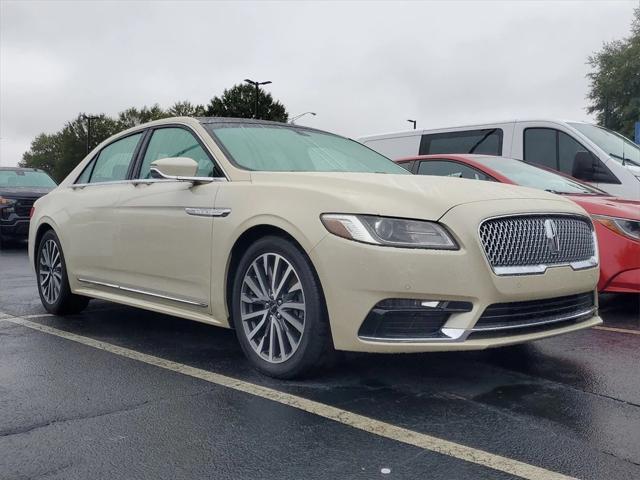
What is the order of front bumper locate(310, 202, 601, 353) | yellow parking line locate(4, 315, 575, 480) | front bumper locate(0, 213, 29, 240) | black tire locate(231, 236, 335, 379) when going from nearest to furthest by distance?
1. yellow parking line locate(4, 315, 575, 480)
2. front bumper locate(310, 202, 601, 353)
3. black tire locate(231, 236, 335, 379)
4. front bumper locate(0, 213, 29, 240)

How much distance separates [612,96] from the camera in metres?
40.9

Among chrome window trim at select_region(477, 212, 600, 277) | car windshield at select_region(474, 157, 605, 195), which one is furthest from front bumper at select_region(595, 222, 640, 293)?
chrome window trim at select_region(477, 212, 600, 277)

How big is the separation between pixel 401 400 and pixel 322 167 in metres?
1.71

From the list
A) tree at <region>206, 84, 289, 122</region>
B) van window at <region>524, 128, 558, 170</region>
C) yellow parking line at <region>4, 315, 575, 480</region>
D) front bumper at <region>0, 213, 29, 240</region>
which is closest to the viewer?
yellow parking line at <region>4, 315, 575, 480</region>

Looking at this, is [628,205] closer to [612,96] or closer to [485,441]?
[485,441]

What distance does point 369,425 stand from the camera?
3076mm

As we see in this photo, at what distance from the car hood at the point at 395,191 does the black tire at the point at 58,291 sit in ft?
8.11

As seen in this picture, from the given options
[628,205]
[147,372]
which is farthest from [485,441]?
[628,205]

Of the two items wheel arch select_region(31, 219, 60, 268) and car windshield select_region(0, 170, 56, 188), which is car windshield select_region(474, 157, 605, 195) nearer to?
wheel arch select_region(31, 219, 60, 268)

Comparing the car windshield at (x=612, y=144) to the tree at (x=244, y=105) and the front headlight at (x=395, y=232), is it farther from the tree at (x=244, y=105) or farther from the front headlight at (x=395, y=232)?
the tree at (x=244, y=105)

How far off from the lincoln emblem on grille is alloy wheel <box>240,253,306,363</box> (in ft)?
4.51

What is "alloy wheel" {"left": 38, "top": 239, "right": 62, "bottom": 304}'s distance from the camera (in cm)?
586

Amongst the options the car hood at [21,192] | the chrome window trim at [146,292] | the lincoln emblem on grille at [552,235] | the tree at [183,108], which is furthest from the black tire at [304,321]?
the tree at [183,108]

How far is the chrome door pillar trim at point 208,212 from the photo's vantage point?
4.07m
